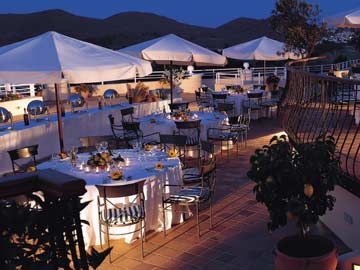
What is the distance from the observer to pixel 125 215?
4887mm

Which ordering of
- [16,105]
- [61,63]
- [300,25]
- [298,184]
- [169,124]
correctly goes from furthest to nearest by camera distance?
[300,25] → [16,105] → [169,124] → [61,63] → [298,184]

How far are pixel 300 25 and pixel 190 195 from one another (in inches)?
560

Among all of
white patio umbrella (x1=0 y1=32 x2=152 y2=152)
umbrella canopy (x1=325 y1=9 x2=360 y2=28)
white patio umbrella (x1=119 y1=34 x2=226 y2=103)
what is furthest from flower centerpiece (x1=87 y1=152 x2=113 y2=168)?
white patio umbrella (x1=119 y1=34 x2=226 y2=103)

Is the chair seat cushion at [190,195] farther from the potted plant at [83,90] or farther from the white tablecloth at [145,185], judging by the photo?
the potted plant at [83,90]

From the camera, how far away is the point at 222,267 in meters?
4.45

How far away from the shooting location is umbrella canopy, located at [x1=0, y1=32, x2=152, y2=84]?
224 inches

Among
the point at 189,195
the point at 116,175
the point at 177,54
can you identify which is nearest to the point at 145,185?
the point at 116,175

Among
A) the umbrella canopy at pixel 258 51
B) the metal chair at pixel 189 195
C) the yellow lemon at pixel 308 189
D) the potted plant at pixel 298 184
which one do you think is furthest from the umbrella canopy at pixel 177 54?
the yellow lemon at pixel 308 189

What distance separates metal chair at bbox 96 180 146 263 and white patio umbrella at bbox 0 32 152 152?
1.68m

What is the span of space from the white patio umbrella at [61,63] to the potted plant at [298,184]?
10.1ft

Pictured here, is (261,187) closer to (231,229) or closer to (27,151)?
(231,229)

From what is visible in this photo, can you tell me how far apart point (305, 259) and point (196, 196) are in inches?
78.6

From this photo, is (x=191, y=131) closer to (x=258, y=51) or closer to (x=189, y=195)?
(x=189, y=195)

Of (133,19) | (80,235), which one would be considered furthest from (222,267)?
(133,19)
